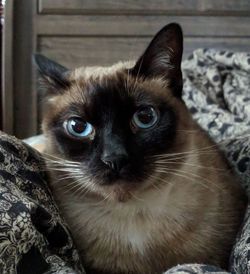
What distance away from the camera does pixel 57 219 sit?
3.78 feet

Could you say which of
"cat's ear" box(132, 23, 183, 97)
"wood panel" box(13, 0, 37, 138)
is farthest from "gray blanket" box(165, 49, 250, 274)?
"wood panel" box(13, 0, 37, 138)

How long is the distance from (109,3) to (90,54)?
0.28 metres

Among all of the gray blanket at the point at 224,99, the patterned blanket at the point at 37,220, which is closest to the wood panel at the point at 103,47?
the gray blanket at the point at 224,99

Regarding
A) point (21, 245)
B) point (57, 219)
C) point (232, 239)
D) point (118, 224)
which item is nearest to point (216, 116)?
point (232, 239)

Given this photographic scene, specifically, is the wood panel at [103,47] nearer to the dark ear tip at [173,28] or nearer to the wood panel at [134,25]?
the wood panel at [134,25]

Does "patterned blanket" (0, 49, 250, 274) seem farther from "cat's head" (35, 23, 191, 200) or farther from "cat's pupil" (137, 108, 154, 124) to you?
"cat's pupil" (137, 108, 154, 124)

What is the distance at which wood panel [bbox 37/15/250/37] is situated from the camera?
2621 mm

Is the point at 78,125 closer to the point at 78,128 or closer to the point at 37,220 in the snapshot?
the point at 78,128

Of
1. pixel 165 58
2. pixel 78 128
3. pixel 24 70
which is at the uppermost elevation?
pixel 165 58

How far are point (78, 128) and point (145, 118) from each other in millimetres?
161

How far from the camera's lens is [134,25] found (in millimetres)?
2639

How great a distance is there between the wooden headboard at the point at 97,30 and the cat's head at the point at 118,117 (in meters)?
1.33

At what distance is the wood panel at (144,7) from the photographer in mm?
2592

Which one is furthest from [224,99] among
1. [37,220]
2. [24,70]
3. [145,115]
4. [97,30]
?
[37,220]
